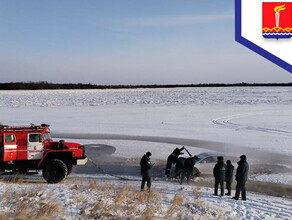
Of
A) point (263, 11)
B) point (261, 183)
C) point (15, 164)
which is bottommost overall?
point (261, 183)

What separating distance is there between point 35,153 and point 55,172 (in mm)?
1107

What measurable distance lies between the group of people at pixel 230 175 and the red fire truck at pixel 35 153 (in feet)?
17.4

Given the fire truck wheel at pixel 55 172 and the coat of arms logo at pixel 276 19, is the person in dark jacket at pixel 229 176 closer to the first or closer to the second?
the coat of arms logo at pixel 276 19

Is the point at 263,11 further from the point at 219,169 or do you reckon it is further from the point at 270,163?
the point at 270,163

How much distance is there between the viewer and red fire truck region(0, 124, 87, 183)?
13117mm

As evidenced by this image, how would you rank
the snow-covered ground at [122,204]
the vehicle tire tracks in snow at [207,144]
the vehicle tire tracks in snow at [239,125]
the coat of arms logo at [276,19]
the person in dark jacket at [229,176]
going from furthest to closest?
1. the vehicle tire tracks in snow at [239,125]
2. the vehicle tire tracks in snow at [207,144]
3. the person in dark jacket at [229,176]
4. the coat of arms logo at [276,19]
5. the snow-covered ground at [122,204]

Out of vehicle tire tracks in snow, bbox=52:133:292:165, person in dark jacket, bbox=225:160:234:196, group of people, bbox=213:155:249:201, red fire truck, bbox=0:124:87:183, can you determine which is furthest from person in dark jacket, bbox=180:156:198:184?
vehicle tire tracks in snow, bbox=52:133:292:165

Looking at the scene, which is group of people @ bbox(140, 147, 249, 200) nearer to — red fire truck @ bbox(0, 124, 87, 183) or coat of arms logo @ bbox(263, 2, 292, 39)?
red fire truck @ bbox(0, 124, 87, 183)

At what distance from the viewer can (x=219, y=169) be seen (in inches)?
458

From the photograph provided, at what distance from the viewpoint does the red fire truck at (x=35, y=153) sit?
516 inches

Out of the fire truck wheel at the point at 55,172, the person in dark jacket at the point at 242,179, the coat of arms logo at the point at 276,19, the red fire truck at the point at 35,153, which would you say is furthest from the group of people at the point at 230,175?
the fire truck wheel at the point at 55,172

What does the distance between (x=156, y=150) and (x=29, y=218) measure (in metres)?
12.1

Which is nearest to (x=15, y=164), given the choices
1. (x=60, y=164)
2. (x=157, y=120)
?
(x=60, y=164)

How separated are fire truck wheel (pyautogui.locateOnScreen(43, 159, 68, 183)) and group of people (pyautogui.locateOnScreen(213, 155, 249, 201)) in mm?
5644
